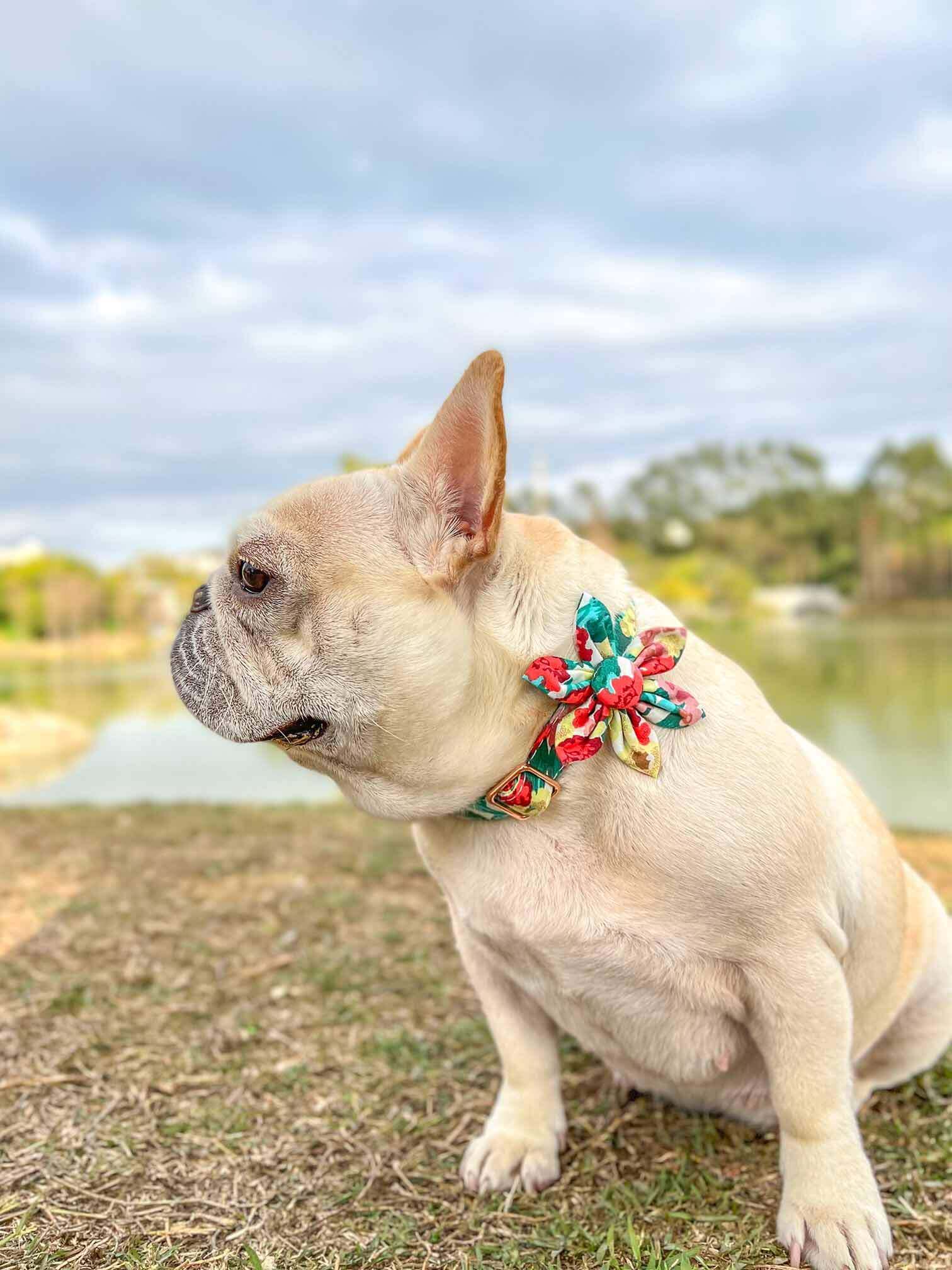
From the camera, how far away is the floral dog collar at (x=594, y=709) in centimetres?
172

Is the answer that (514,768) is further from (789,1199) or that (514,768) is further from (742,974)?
(789,1199)

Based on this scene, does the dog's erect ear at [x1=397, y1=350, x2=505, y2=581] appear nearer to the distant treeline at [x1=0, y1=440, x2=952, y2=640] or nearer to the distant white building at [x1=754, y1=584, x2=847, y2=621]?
the distant treeline at [x1=0, y1=440, x2=952, y2=640]

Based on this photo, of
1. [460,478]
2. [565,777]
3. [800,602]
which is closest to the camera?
[460,478]

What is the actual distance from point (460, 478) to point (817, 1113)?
1344mm

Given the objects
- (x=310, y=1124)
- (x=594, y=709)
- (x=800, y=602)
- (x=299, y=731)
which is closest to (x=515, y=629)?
(x=594, y=709)

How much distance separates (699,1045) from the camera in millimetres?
1933

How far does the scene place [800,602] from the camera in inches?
1094

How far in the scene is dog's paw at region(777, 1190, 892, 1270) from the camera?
5.86ft

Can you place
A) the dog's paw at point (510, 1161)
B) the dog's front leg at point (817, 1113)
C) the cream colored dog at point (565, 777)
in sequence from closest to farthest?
the cream colored dog at point (565, 777), the dog's front leg at point (817, 1113), the dog's paw at point (510, 1161)

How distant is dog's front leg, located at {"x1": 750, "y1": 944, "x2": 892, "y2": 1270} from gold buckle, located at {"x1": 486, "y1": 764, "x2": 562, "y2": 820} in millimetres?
516

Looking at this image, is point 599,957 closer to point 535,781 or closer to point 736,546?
point 535,781

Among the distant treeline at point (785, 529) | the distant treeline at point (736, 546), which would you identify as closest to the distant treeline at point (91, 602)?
the distant treeline at point (736, 546)

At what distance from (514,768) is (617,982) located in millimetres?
465

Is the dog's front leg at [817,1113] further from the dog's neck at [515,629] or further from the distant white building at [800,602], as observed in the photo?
the distant white building at [800,602]
